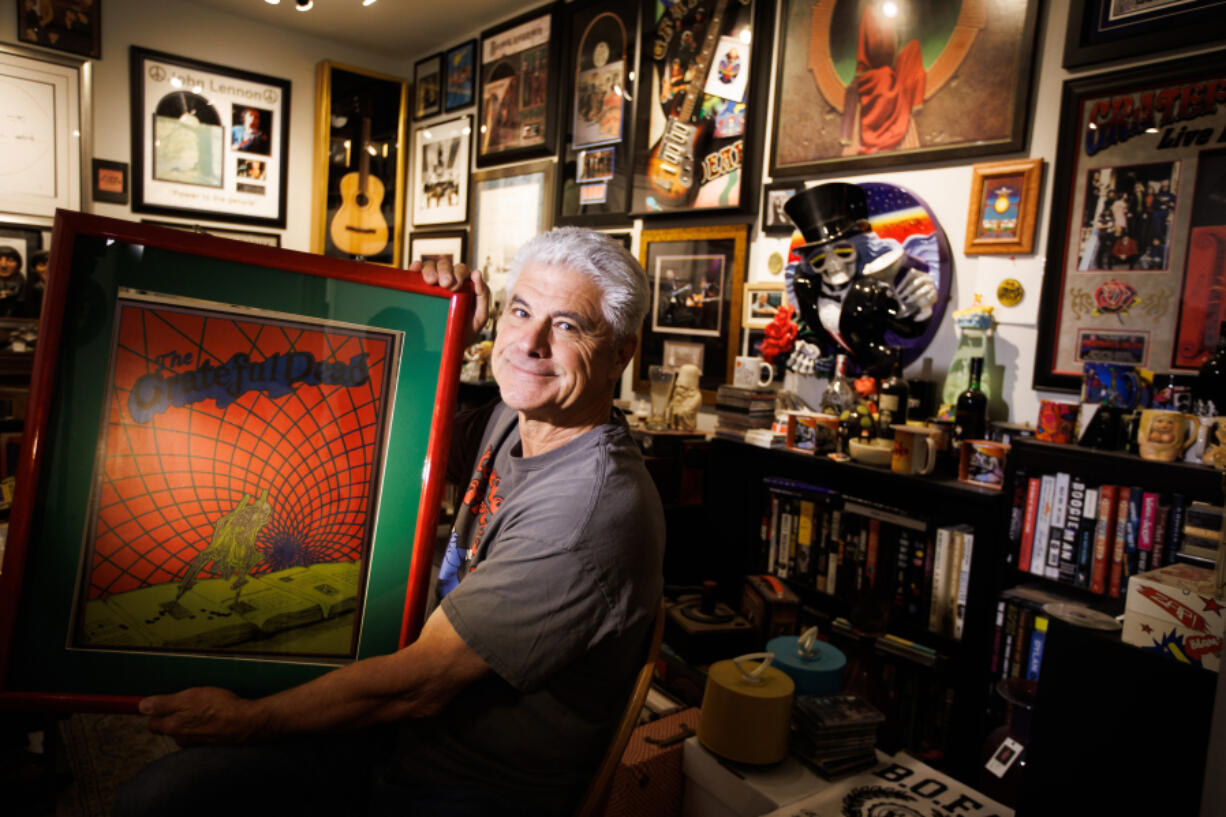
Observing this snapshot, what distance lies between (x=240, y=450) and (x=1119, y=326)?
94.0 inches

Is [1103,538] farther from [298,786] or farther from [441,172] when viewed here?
[441,172]

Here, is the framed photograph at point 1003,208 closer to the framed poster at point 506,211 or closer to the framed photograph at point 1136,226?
the framed photograph at point 1136,226

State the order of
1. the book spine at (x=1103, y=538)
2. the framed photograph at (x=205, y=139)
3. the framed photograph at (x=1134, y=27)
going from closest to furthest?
the book spine at (x=1103, y=538), the framed photograph at (x=1134, y=27), the framed photograph at (x=205, y=139)

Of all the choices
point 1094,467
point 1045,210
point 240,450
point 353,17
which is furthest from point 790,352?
point 353,17

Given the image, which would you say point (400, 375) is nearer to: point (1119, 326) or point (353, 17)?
point (1119, 326)

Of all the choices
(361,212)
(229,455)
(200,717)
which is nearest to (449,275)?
(229,455)

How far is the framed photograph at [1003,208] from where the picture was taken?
2.34 meters

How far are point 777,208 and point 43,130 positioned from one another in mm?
4183

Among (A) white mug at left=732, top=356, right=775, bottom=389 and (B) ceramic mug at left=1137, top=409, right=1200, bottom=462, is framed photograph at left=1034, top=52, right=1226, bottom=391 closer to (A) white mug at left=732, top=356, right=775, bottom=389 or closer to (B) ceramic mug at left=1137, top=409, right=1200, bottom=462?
(B) ceramic mug at left=1137, top=409, right=1200, bottom=462

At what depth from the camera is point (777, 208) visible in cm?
306

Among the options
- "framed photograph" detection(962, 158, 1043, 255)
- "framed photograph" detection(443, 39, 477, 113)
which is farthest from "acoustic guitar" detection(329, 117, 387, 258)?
"framed photograph" detection(962, 158, 1043, 255)

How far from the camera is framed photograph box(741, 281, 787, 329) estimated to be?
3.05 m

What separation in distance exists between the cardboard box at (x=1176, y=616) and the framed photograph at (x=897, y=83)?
1.67m

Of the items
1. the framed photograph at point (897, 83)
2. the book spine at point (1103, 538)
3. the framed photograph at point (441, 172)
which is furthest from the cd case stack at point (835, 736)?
the framed photograph at point (441, 172)
